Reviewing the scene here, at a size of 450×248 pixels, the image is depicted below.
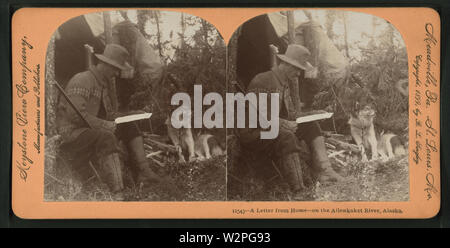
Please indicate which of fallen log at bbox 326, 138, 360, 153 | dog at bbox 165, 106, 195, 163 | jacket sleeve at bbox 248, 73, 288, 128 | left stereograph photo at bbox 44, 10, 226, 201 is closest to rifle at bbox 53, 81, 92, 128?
left stereograph photo at bbox 44, 10, 226, 201

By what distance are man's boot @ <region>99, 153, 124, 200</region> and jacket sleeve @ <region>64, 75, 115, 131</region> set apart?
0.50ft

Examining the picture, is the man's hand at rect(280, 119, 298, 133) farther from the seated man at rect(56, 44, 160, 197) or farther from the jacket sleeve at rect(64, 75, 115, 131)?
the jacket sleeve at rect(64, 75, 115, 131)

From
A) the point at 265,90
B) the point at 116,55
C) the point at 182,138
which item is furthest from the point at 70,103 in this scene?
the point at 265,90

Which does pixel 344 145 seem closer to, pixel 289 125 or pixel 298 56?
pixel 289 125

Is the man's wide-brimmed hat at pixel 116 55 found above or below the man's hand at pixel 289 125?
above

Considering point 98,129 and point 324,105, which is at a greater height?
Answer: point 324,105

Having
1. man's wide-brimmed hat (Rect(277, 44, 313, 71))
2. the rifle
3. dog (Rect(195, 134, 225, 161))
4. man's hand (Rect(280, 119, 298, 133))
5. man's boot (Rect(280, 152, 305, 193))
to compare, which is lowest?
man's boot (Rect(280, 152, 305, 193))

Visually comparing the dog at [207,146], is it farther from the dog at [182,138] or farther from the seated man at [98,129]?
the seated man at [98,129]

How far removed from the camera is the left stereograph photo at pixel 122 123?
227cm

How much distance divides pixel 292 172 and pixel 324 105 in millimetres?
375

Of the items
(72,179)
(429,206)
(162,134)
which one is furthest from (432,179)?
(72,179)

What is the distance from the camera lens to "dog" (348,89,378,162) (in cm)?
229

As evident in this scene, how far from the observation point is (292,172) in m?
2.28

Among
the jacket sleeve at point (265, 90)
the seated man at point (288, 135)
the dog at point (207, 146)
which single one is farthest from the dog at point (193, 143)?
the jacket sleeve at point (265, 90)
